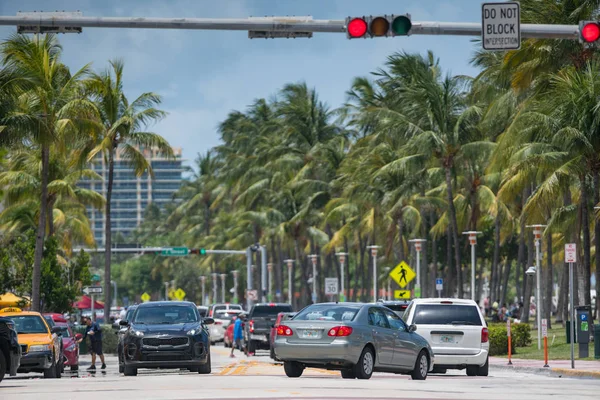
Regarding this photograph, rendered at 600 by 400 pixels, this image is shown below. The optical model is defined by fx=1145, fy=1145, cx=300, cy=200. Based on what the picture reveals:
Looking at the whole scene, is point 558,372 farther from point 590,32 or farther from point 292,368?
point 590,32

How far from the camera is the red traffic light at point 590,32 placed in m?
16.5

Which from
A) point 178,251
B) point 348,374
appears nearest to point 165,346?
point 348,374

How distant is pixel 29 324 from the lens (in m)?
28.1

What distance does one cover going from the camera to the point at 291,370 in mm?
22094

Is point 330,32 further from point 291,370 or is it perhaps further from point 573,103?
point 573,103

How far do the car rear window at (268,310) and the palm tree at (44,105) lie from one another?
27.2ft

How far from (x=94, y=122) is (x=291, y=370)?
22.6 meters

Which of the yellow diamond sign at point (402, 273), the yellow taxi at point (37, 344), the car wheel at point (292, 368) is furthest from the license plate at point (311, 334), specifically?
the yellow diamond sign at point (402, 273)

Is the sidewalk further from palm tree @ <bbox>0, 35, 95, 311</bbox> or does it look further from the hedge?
the hedge

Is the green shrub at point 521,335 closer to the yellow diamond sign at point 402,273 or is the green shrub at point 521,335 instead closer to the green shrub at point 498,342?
the green shrub at point 498,342

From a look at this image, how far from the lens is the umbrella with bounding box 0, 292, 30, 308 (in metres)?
46.1

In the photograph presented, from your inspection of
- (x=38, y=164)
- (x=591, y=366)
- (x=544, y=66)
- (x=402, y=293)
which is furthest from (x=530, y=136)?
(x=38, y=164)

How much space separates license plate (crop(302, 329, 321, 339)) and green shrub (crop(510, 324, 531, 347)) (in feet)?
63.3

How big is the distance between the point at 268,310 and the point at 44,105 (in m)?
11.6
